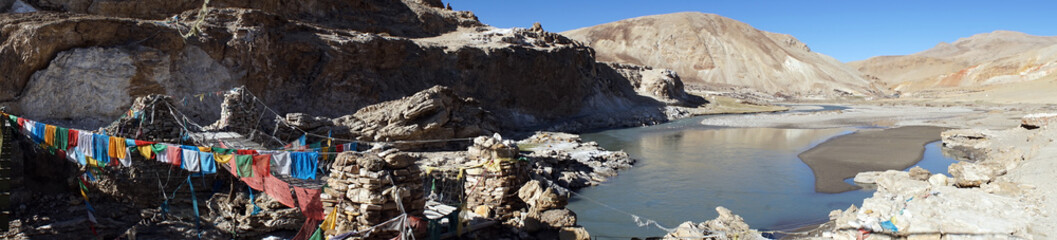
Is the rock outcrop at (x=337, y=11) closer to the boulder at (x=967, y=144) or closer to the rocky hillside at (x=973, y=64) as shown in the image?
the boulder at (x=967, y=144)

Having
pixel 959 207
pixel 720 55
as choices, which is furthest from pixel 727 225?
pixel 720 55

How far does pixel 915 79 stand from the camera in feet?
405

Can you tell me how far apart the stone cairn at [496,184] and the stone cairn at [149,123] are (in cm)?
665

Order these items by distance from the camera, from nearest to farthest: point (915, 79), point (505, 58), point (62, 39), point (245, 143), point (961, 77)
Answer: point (245, 143) < point (62, 39) < point (505, 58) < point (961, 77) < point (915, 79)

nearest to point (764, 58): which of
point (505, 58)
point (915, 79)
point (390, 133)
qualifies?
point (915, 79)

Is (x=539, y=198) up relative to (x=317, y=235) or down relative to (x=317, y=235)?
up

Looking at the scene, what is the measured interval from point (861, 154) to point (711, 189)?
10917mm

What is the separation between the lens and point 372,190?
698 centimetres

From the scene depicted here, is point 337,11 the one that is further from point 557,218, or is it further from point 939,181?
point 939,181

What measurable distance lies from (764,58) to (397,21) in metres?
82.9

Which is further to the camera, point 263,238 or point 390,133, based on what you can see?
point 390,133

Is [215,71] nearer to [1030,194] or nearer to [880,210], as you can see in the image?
[880,210]

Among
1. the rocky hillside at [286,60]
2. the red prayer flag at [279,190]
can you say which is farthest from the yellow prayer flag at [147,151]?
the red prayer flag at [279,190]

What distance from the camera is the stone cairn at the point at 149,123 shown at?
1136cm
